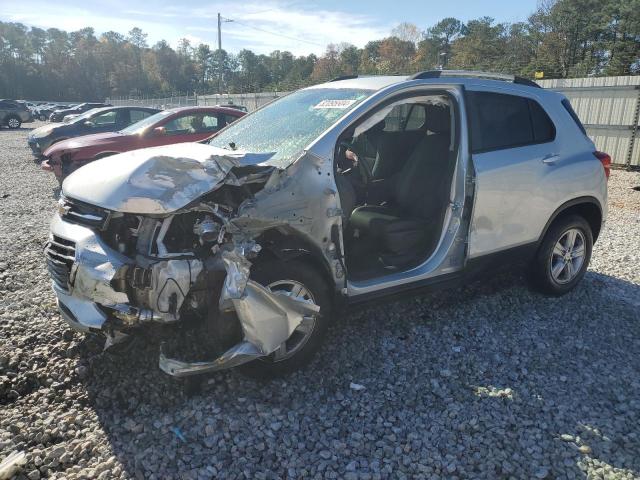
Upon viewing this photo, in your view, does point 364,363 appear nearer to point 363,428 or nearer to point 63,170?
point 363,428

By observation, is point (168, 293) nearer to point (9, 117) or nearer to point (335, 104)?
point (335, 104)

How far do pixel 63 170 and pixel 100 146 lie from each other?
798 millimetres

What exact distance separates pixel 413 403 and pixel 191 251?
65.2 inches

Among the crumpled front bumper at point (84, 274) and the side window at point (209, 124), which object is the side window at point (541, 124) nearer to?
the crumpled front bumper at point (84, 274)

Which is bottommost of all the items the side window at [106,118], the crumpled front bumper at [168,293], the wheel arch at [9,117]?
the wheel arch at [9,117]

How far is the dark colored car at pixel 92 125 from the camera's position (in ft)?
42.5

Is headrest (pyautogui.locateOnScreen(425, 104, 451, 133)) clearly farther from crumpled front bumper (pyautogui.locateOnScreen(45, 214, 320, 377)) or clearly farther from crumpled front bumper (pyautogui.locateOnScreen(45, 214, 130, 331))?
crumpled front bumper (pyautogui.locateOnScreen(45, 214, 130, 331))

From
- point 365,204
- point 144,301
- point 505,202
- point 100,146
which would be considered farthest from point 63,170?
point 505,202

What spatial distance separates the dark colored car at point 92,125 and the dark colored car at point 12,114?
68.0 feet

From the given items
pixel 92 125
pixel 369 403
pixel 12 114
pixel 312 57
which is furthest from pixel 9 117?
pixel 312 57

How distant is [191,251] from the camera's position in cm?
294

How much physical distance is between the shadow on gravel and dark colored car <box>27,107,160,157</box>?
35.7 ft

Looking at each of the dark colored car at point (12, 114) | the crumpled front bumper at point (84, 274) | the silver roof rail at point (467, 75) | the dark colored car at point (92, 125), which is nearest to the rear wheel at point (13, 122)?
the dark colored car at point (12, 114)

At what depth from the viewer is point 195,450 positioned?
8.66 ft
